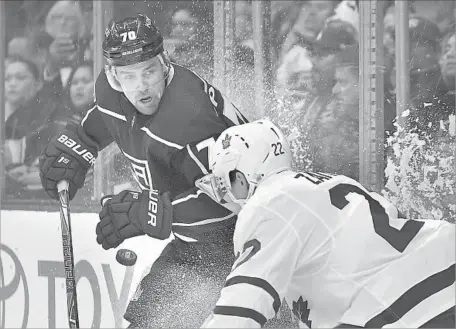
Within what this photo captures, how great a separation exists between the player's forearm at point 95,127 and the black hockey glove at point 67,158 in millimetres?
19

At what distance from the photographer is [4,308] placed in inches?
160

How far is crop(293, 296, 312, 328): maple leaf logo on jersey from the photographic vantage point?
2.18m

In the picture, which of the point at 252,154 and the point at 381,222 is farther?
the point at 252,154

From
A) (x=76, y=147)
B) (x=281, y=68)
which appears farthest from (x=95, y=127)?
(x=281, y=68)

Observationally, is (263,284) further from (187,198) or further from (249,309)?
(187,198)

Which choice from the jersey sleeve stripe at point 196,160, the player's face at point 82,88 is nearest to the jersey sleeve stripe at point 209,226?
the jersey sleeve stripe at point 196,160

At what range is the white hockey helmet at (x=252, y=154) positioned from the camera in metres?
2.23

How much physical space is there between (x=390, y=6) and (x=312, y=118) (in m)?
0.57

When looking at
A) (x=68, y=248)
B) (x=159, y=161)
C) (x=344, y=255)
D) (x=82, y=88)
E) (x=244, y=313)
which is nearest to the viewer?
(x=244, y=313)

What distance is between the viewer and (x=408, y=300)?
80.7 inches

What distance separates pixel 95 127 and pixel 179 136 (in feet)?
1.55

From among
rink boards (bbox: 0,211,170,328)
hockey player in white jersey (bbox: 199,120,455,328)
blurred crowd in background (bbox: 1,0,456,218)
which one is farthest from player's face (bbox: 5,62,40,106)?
hockey player in white jersey (bbox: 199,120,455,328)

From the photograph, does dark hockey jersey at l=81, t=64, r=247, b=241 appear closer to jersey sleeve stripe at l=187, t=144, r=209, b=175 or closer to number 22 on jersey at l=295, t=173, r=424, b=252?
jersey sleeve stripe at l=187, t=144, r=209, b=175

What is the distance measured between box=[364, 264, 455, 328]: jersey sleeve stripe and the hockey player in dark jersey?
967 millimetres
